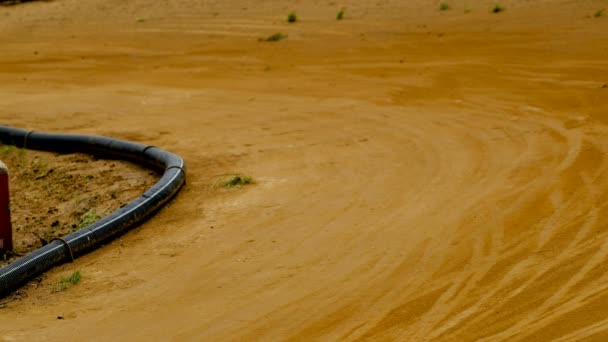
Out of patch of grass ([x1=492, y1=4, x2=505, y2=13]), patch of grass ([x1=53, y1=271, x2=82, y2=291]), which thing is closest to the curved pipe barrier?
patch of grass ([x1=53, y1=271, x2=82, y2=291])

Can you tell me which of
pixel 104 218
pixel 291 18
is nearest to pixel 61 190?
pixel 104 218

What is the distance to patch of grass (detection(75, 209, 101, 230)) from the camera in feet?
25.0

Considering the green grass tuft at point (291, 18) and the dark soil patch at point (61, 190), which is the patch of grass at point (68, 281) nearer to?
the dark soil patch at point (61, 190)

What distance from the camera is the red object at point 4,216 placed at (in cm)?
703

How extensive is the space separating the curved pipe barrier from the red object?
672mm

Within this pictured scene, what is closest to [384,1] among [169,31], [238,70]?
[169,31]

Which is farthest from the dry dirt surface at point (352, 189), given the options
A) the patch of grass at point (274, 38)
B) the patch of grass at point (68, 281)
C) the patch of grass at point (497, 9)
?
the patch of grass at point (497, 9)

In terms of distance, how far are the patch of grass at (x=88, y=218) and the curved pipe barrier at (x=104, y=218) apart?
53 cm

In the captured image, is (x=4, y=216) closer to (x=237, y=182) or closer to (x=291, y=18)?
(x=237, y=182)

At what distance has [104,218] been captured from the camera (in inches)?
279

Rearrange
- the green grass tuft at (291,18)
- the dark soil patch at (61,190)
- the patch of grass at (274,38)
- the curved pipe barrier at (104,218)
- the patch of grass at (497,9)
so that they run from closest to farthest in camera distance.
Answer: the curved pipe barrier at (104,218) → the dark soil patch at (61,190) → the patch of grass at (274,38) → the patch of grass at (497,9) → the green grass tuft at (291,18)

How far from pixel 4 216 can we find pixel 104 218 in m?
0.79

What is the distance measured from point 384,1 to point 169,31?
221 inches

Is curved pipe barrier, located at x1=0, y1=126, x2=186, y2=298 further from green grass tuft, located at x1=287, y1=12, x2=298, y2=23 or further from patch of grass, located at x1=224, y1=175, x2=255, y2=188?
green grass tuft, located at x1=287, y1=12, x2=298, y2=23
